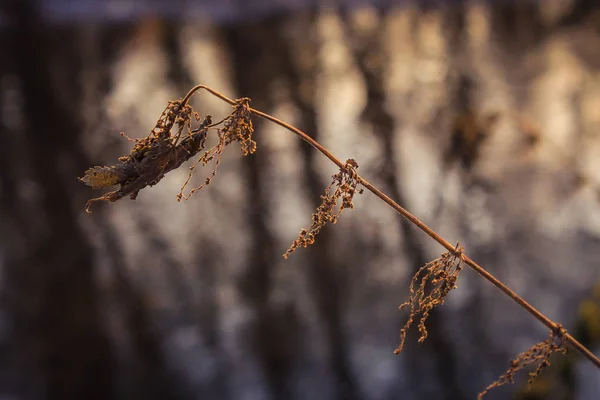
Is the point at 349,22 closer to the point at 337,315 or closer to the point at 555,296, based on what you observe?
the point at 337,315

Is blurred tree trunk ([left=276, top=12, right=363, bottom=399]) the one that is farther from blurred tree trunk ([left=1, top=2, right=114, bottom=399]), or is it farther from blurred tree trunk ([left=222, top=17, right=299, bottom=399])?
blurred tree trunk ([left=1, top=2, right=114, bottom=399])

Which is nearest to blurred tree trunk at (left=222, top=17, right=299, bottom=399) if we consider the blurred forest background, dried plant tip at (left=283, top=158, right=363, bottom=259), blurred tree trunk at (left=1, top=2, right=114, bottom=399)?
the blurred forest background

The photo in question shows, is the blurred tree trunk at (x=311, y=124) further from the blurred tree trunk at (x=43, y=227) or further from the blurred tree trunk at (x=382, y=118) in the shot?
the blurred tree trunk at (x=43, y=227)

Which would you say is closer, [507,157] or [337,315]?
[507,157]

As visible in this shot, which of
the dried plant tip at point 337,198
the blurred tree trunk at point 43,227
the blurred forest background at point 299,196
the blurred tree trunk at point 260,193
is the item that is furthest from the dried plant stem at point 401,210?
the blurred tree trunk at point 43,227

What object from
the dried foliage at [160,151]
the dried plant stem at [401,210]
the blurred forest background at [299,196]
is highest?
the blurred forest background at [299,196]

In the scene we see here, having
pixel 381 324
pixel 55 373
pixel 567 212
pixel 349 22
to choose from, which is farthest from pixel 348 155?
pixel 55 373

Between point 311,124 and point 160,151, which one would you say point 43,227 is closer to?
point 311,124

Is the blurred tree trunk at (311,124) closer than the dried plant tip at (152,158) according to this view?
No
